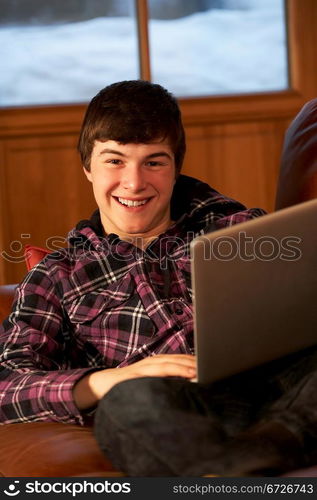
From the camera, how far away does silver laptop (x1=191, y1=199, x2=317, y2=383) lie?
1.21 meters

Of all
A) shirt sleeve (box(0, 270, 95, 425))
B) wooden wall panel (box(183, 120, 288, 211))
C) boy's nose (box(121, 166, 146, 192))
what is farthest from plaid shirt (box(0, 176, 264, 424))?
wooden wall panel (box(183, 120, 288, 211))

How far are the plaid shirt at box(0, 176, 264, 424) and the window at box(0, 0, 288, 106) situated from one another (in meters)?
1.93

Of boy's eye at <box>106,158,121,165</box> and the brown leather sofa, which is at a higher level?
boy's eye at <box>106,158,121,165</box>

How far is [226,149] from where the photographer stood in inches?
149

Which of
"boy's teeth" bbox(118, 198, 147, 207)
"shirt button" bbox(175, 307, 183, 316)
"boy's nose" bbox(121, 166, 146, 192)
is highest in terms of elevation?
"boy's nose" bbox(121, 166, 146, 192)

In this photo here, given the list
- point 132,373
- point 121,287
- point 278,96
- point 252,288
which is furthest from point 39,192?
point 252,288

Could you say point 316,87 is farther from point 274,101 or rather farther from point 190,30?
point 190,30

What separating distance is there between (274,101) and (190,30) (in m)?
0.45

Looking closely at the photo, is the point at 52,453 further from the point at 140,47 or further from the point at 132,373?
the point at 140,47

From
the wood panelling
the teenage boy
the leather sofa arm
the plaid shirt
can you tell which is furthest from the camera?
the wood panelling

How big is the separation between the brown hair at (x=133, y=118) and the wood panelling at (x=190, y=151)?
1.76 meters

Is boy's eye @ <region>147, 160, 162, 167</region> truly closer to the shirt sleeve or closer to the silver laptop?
the shirt sleeve

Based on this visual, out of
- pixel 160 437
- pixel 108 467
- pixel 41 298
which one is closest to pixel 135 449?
pixel 160 437

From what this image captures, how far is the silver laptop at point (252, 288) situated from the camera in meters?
1.21
